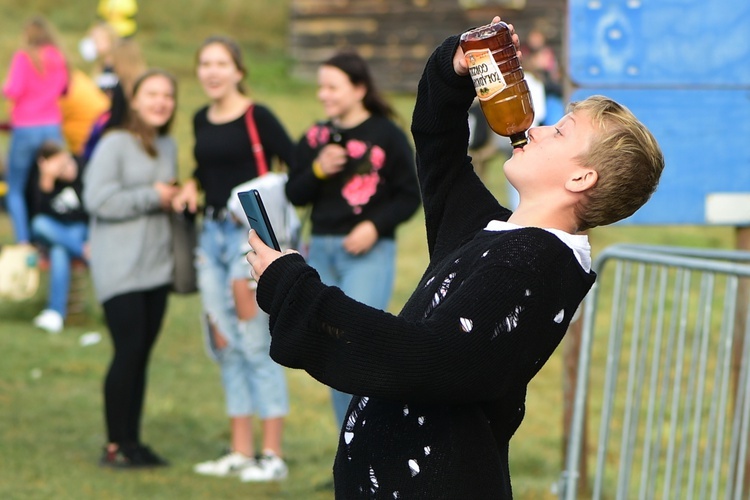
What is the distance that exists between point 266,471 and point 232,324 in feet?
2.43

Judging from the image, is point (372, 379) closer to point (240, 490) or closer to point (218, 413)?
point (240, 490)

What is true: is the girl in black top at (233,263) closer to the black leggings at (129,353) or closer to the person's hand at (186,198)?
the person's hand at (186,198)

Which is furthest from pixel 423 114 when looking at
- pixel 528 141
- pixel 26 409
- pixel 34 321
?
pixel 34 321

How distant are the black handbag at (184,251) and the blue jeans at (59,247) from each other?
137 inches

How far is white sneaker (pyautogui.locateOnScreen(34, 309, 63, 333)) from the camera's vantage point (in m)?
9.05

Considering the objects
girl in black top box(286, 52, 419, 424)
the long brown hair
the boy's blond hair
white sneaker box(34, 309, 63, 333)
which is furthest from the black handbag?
the long brown hair

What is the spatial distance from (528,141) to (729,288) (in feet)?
6.82

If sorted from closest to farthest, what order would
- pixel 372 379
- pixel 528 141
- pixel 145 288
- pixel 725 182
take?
pixel 372 379, pixel 528 141, pixel 725 182, pixel 145 288

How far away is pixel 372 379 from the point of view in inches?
87.3

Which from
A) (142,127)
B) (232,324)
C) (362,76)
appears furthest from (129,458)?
(362,76)

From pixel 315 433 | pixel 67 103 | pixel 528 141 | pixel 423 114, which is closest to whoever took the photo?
pixel 528 141

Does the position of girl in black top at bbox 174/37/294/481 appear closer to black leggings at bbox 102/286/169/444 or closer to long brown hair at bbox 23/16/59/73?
black leggings at bbox 102/286/169/444

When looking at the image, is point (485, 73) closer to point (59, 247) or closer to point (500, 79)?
point (500, 79)

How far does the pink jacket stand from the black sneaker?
5.66m
